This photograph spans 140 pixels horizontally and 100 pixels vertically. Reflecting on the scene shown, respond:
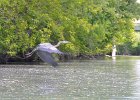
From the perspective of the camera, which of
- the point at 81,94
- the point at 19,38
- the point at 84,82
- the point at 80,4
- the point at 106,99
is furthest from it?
the point at 80,4

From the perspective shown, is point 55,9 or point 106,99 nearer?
point 106,99

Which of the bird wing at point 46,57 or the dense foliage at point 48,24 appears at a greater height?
the dense foliage at point 48,24

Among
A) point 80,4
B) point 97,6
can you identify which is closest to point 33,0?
point 80,4

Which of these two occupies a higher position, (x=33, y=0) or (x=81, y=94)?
(x=33, y=0)

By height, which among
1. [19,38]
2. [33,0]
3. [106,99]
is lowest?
[106,99]

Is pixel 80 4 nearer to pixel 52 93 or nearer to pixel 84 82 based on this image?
pixel 84 82

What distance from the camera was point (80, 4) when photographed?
3856 centimetres

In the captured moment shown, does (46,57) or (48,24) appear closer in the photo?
(46,57)

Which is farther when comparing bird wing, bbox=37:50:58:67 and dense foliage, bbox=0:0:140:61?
dense foliage, bbox=0:0:140:61

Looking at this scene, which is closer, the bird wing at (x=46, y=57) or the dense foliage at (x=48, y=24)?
the bird wing at (x=46, y=57)

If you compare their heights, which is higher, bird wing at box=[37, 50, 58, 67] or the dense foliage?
the dense foliage

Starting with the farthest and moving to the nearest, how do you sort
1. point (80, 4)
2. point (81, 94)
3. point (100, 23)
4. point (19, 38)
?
point (100, 23)
point (80, 4)
point (19, 38)
point (81, 94)

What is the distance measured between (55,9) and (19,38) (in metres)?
3.39

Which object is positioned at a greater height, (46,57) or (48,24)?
(48,24)
